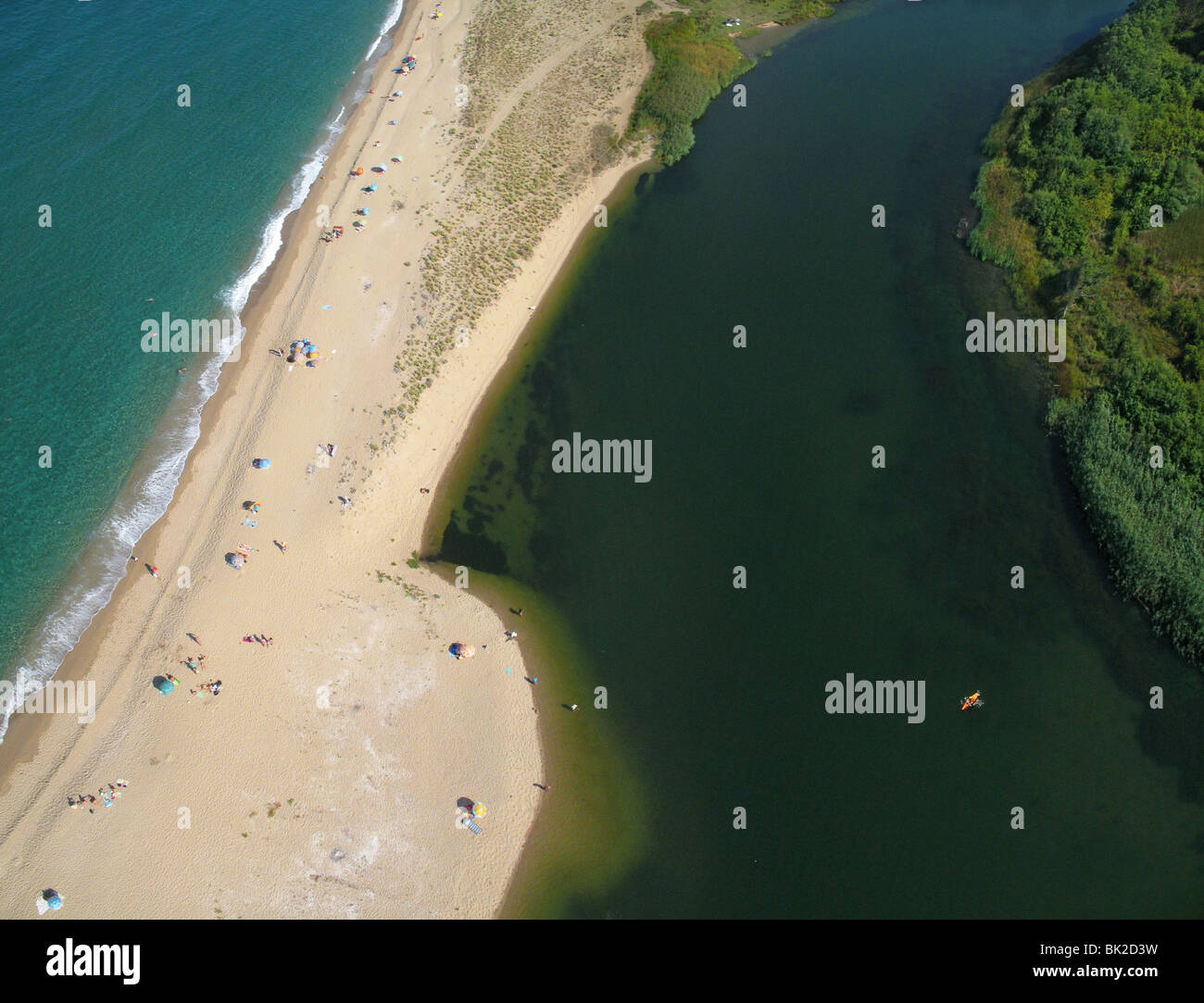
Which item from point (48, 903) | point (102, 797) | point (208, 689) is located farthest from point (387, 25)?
point (48, 903)

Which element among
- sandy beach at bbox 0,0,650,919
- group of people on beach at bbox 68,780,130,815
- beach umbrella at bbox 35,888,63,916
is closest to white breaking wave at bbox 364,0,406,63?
sandy beach at bbox 0,0,650,919

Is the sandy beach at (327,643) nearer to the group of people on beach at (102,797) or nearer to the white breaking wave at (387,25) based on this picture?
the group of people on beach at (102,797)

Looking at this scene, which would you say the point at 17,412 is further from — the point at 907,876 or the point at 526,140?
the point at 907,876

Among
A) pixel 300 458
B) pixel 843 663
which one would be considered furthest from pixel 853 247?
pixel 300 458

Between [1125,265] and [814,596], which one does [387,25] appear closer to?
[1125,265]

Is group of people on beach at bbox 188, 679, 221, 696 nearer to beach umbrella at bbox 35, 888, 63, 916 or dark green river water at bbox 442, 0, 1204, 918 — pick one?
beach umbrella at bbox 35, 888, 63, 916
